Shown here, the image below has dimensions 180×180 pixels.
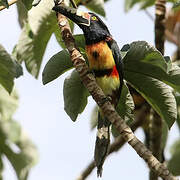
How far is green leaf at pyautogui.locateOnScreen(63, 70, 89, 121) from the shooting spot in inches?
130

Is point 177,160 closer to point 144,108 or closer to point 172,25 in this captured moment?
point 144,108

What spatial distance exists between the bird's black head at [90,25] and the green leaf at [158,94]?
0.34 meters

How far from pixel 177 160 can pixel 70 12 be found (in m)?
1.74

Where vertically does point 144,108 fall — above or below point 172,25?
below

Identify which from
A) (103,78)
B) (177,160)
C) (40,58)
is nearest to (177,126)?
(177,160)

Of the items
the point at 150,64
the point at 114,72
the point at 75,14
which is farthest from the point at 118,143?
the point at 75,14

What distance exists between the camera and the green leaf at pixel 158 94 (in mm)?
3197

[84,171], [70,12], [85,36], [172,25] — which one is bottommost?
[84,171]

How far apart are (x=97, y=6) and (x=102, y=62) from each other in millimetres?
477

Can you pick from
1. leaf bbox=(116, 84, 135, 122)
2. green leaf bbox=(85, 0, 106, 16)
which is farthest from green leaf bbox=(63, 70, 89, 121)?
green leaf bbox=(85, 0, 106, 16)

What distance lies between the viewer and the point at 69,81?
330 cm

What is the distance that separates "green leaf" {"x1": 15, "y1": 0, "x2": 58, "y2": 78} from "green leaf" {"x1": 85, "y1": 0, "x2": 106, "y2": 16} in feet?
1.37

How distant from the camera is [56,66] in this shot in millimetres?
3230

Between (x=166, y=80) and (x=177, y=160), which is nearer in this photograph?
(x=166, y=80)
